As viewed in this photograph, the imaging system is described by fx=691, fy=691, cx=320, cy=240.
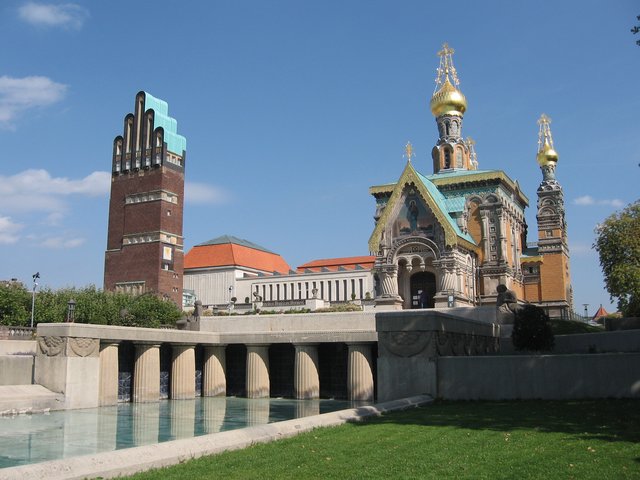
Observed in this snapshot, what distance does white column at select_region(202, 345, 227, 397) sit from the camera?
32.2m

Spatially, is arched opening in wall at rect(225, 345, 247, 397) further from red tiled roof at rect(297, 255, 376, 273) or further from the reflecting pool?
red tiled roof at rect(297, 255, 376, 273)

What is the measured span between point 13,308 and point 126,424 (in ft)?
88.9

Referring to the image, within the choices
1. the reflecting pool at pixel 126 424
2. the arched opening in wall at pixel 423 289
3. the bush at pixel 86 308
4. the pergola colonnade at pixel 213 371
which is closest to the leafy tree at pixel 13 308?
the bush at pixel 86 308

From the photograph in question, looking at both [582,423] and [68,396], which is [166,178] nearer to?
[68,396]

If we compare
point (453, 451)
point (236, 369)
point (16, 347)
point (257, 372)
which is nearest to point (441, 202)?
point (236, 369)

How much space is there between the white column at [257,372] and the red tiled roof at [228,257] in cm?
5735

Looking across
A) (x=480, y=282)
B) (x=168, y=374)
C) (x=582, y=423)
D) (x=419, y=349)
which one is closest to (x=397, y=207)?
(x=480, y=282)

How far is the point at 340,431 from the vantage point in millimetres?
12922

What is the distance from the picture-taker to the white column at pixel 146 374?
27906 mm

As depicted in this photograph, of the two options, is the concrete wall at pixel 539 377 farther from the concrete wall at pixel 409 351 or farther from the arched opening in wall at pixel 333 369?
the arched opening in wall at pixel 333 369

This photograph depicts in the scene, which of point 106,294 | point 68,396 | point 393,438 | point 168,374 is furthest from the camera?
point 106,294

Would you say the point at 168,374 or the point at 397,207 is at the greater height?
the point at 397,207

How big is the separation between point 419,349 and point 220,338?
14.6 m

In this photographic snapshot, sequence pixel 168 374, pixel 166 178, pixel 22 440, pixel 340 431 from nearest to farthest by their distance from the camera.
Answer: pixel 340 431 < pixel 22 440 < pixel 168 374 < pixel 166 178
